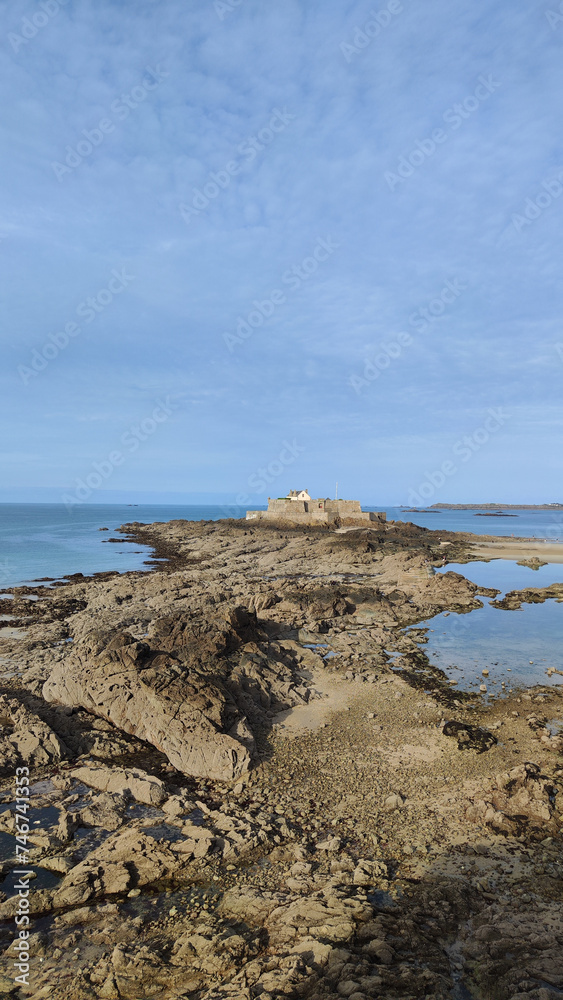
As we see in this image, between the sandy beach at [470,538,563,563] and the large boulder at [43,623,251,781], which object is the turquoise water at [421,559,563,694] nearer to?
the large boulder at [43,623,251,781]

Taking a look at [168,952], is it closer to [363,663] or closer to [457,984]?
[457,984]

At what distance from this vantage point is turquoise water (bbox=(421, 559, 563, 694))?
615 inches

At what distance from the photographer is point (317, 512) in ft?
242

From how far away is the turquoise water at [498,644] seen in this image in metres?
15.6

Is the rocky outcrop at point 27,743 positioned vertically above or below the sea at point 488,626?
above

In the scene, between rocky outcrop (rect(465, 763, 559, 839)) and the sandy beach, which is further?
the sandy beach

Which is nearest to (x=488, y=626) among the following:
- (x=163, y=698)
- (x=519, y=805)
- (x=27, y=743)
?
(x=519, y=805)

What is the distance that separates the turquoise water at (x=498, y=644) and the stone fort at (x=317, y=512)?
43.1 metres

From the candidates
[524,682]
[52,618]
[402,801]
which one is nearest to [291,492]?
[52,618]

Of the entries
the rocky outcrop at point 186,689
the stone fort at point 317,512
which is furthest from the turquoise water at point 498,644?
the stone fort at point 317,512

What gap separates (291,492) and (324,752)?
71.2 m

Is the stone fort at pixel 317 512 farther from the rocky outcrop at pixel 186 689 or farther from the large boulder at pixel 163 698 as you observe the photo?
the large boulder at pixel 163 698

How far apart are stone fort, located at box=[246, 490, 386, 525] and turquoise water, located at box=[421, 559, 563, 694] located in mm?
43092

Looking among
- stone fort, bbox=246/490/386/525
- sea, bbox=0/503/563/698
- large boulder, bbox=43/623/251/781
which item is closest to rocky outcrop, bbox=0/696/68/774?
large boulder, bbox=43/623/251/781
